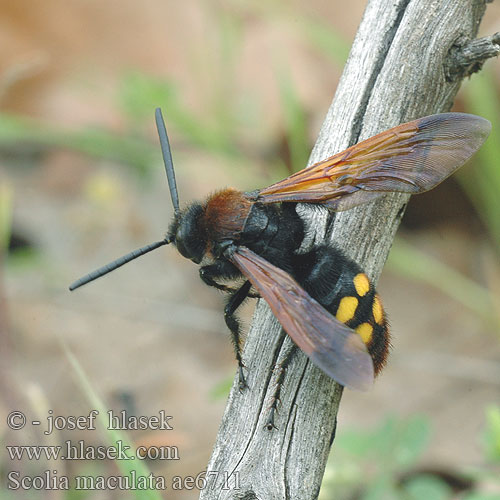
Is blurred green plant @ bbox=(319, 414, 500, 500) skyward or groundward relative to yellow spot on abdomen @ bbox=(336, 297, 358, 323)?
groundward

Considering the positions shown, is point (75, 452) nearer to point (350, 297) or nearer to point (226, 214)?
point (226, 214)

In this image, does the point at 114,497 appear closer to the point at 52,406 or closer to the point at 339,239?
the point at 52,406

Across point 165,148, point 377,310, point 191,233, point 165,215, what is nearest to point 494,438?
point 377,310

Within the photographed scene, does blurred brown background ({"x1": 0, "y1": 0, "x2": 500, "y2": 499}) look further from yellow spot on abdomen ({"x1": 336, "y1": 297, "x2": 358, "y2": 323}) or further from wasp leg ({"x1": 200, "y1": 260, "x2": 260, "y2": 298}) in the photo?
yellow spot on abdomen ({"x1": 336, "y1": 297, "x2": 358, "y2": 323})

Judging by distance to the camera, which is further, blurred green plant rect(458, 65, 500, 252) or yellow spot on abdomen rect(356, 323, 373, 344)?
blurred green plant rect(458, 65, 500, 252)

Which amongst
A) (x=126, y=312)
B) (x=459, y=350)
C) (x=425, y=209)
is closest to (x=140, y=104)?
(x=126, y=312)

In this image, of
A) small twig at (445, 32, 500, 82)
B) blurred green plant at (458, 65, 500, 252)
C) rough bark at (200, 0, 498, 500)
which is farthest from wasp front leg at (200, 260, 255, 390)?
blurred green plant at (458, 65, 500, 252)

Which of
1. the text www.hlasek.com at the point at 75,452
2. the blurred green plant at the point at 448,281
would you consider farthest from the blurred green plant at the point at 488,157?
the text www.hlasek.com at the point at 75,452
